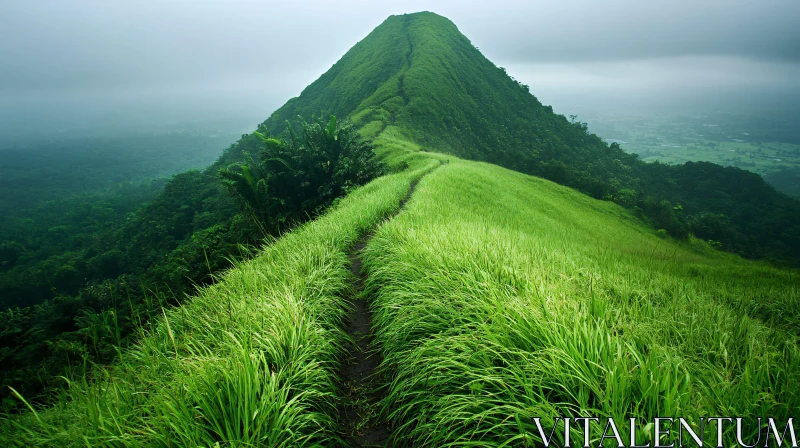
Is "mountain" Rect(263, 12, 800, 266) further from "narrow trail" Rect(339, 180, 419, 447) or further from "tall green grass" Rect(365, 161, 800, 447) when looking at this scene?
"narrow trail" Rect(339, 180, 419, 447)

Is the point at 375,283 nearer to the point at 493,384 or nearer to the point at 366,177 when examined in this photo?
the point at 493,384

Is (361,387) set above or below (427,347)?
below

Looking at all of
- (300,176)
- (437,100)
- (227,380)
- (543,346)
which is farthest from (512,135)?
(227,380)

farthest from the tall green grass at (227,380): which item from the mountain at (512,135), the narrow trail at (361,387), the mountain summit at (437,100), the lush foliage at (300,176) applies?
the mountain summit at (437,100)

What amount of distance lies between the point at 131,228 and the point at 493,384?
52028 mm

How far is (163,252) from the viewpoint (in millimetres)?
32875

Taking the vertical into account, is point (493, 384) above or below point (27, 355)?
above

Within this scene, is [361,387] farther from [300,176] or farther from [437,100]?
[437,100]

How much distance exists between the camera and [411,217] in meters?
7.65

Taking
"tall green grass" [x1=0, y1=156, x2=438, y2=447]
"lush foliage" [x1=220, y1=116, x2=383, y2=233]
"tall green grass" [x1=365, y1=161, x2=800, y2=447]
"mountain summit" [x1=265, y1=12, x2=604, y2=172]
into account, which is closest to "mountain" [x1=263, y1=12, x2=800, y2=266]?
"mountain summit" [x1=265, y1=12, x2=604, y2=172]

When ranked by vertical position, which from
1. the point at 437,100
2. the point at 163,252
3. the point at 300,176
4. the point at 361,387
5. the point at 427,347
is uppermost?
the point at 437,100

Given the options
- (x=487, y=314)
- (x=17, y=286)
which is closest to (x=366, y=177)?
(x=487, y=314)

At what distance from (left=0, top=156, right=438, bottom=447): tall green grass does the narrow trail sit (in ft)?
0.48

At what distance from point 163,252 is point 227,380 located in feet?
126
